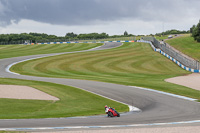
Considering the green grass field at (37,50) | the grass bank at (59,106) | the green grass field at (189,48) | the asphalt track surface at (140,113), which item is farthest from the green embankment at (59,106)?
the green grass field at (189,48)

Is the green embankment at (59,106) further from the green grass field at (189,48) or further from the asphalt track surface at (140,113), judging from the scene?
the green grass field at (189,48)

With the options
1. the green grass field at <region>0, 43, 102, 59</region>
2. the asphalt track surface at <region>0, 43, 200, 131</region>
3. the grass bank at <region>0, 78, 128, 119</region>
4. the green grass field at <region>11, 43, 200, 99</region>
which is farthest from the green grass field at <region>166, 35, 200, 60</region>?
the grass bank at <region>0, 78, 128, 119</region>

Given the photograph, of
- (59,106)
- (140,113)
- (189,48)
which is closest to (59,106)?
(59,106)

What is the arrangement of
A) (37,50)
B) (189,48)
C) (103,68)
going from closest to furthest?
(103,68) < (37,50) < (189,48)

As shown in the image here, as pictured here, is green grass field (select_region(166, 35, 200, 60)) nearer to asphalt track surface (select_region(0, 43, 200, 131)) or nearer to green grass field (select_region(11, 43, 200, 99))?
green grass field (select_region(11, 43, 200, 99))

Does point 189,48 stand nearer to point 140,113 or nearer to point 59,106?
point 59,106

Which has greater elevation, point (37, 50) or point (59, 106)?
point (37, 50)

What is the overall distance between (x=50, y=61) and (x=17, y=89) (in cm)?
3393

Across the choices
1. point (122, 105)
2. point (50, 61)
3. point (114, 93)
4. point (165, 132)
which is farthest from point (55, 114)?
point (50, 61)

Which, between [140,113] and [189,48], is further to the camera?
[189,48]

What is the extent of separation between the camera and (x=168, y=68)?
51.9m

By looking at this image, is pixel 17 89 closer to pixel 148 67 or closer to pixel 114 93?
pixel 114 93

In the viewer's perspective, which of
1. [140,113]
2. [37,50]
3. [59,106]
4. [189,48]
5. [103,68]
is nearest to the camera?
[140,113]

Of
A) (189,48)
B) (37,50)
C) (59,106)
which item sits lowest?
(59,106)
